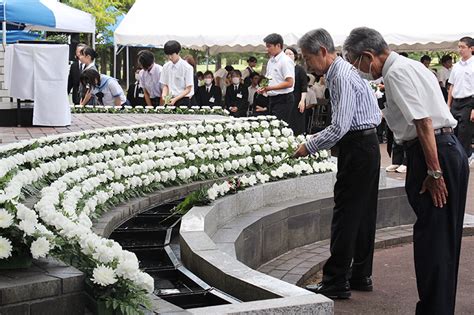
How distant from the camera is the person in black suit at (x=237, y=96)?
21109 millimetres

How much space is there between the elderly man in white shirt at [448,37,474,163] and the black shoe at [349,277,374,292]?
7.50 metres

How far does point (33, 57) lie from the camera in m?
11.6

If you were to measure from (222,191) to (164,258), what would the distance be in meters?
1.60

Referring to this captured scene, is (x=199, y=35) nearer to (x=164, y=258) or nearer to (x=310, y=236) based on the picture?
(x=310, y=236)

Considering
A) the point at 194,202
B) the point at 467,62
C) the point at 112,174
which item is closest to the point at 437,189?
the point at 194,202

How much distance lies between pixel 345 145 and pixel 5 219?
2.98 meters

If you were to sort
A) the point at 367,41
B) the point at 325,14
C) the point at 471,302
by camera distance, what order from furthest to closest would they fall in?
the point at 325,14 → the point at 471,302 → the point at 367,41

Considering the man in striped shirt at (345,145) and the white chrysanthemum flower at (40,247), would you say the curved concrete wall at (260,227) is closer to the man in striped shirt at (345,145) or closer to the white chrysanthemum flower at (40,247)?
the man in striped shirt at (345,145)

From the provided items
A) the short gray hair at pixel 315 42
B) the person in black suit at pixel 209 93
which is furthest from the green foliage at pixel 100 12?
the short gray hair at pixel 315 42

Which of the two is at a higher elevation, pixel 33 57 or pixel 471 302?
pixel 33 57

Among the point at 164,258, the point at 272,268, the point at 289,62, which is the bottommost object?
the point at 272,268

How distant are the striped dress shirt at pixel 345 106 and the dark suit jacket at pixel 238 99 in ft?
48.0

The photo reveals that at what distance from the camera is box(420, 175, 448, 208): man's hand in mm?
5195

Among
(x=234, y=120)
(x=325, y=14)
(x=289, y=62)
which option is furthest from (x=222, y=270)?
(x=325, y=14)
